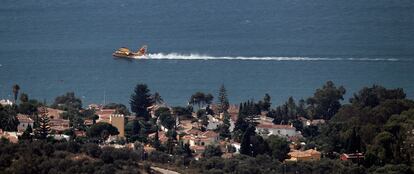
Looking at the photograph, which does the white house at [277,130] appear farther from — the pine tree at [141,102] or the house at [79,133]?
the house at [79,133]

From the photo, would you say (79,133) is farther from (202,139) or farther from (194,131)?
(194,131)

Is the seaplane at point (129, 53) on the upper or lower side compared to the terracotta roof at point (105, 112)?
upper

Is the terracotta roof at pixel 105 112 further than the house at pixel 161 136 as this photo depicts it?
Yes

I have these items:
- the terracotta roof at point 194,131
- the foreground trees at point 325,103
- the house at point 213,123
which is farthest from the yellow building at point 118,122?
the foreground trees at point 325,103

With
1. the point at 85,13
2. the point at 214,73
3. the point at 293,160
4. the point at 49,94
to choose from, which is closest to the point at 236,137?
the point at 293,160

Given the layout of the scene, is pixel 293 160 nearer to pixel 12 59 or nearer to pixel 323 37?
pixel 12 59

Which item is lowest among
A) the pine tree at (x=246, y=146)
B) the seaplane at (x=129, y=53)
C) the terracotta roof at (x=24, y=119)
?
the pine tree at (x=246, y=146)

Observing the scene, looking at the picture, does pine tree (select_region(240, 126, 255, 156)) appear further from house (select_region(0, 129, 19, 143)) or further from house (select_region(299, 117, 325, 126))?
house (select_region(0, 129, 19, 143))
